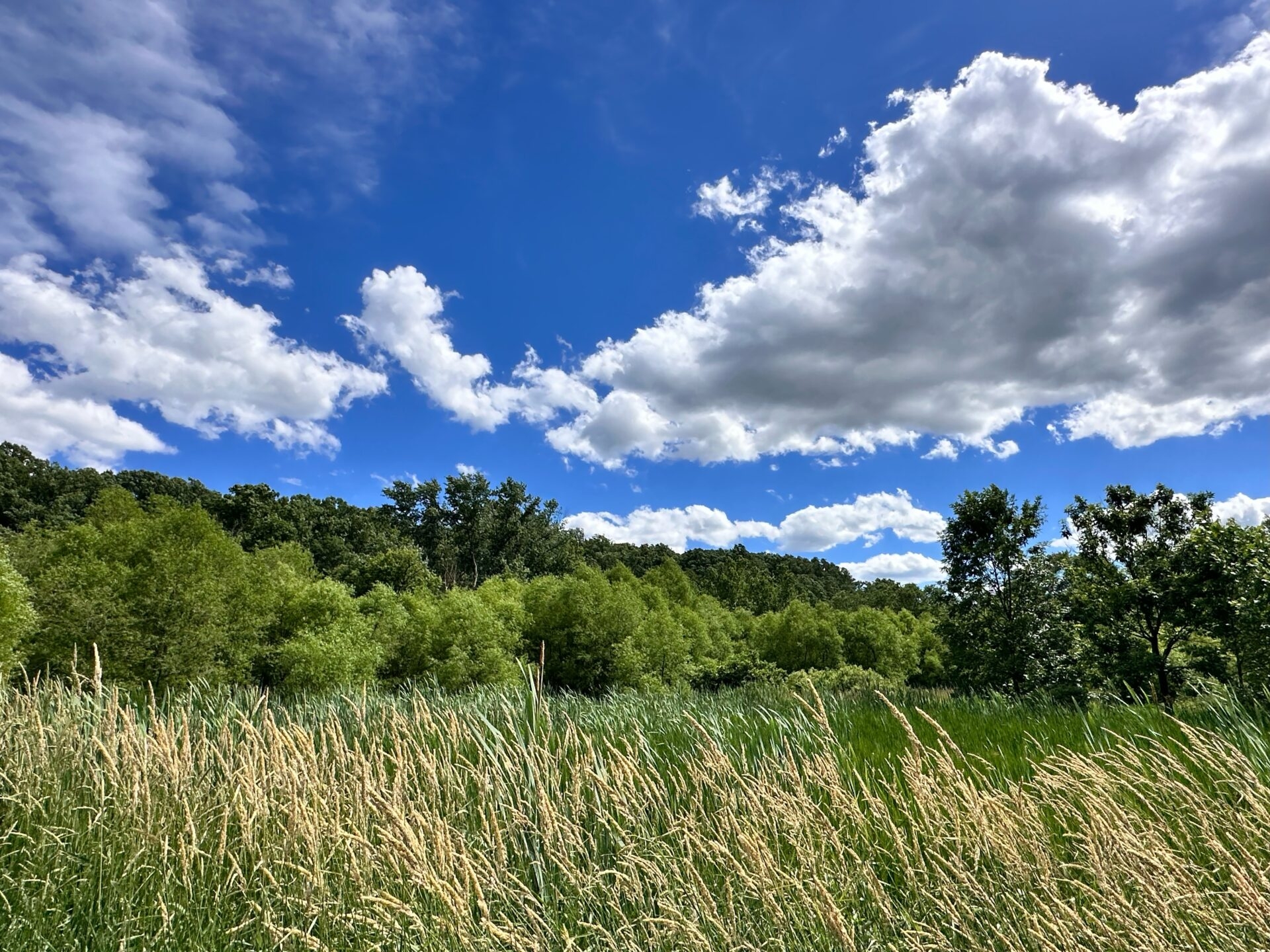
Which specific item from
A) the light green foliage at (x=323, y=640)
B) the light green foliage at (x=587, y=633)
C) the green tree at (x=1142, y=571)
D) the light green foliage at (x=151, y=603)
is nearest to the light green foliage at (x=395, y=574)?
the light green foliage at (x=587, y=633)

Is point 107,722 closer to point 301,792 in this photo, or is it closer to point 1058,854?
point 301,792

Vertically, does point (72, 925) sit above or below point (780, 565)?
below

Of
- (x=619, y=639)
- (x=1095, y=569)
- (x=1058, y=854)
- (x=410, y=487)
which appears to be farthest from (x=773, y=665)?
(x=410, y=487)

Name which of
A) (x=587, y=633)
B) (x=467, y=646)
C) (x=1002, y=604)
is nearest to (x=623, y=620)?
(x=587, y=633)

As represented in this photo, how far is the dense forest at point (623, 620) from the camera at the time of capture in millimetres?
14836

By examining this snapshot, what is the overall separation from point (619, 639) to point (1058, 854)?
88.8 feet

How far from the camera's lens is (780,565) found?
268ft

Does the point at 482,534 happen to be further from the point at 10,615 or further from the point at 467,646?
the point at 10,615

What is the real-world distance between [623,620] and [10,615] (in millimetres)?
21563

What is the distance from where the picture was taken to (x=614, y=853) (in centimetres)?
348

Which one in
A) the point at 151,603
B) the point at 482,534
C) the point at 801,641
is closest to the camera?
the point at 151,603

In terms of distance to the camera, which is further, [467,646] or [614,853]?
[467,646]

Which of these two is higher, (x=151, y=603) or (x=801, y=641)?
(x=151, y=603)

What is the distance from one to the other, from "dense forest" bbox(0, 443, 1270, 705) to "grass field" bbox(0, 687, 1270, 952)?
109cm
